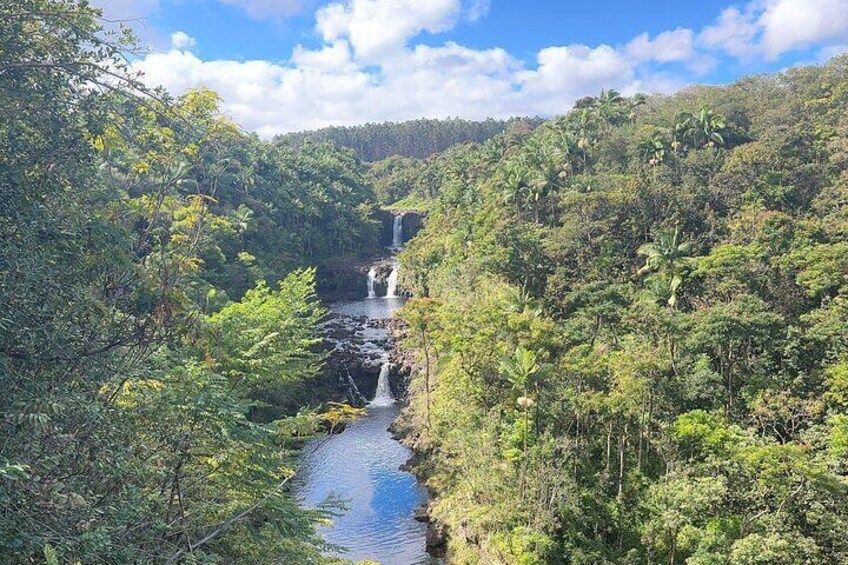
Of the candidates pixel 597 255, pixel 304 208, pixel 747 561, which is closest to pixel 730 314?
pixel 747 561

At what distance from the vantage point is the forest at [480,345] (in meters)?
6.80

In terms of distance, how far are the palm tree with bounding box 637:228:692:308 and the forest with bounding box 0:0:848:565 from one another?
0.14 metres

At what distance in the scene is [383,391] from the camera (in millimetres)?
35875

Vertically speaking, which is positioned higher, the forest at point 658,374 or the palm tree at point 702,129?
the palm tree at point 702,129

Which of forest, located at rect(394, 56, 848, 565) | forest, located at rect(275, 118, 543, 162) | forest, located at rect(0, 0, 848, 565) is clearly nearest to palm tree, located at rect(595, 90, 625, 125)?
forest, located at rect(0, 0, 848, 565)

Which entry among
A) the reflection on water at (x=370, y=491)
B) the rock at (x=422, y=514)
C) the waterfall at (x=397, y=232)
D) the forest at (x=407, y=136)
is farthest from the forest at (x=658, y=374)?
the forest at (x=407, y=136)

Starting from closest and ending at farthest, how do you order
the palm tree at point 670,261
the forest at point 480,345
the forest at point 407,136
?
1. the forest at point 480,345
2. the palm tree at point 670,261
3. the forest at point 407,136

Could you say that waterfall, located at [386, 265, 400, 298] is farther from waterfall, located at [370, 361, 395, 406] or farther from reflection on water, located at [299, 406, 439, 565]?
reflection on water, located at [299, 406, 439, 565]

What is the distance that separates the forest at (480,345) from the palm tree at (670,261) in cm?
14

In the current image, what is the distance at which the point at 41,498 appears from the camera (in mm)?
5852

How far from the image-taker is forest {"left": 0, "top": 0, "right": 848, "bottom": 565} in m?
6.80

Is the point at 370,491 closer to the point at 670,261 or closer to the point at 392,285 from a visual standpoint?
the point at 670,261

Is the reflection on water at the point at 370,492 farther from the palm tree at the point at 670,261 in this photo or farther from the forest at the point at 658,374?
the palm tree at the point at 670,261

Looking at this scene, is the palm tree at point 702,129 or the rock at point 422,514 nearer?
the rock at point 422,514
